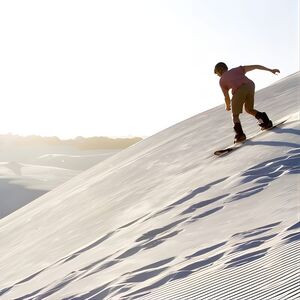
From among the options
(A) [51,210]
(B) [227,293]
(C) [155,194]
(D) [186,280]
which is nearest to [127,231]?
(C) [155,194]

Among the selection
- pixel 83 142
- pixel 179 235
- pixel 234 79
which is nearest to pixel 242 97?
pixel 234 79

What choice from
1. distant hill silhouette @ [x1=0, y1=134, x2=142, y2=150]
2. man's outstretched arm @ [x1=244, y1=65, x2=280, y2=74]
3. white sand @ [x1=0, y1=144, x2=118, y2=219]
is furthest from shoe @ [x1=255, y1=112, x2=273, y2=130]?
distant hill silhouette @ [x1=0, y1=134, x2=142, y2=150]

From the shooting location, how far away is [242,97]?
7137 mm

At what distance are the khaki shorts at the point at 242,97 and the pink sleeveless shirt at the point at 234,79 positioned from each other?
4 centimetres

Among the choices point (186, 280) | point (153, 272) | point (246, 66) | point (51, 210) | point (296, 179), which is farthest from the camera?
point (51, 210)

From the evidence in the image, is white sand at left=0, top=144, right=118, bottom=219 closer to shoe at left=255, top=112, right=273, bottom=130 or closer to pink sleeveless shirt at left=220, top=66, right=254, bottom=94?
pink sleeveless shirt at left=220, top=66, right=254, bottom=94

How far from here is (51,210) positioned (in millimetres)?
8070

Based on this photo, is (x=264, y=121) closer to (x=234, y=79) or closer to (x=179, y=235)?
(x=234, y=79)

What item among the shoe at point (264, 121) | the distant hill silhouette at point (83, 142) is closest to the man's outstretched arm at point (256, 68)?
the shoe at point (264, 121)

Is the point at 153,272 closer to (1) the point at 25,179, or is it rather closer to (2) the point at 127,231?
(2) the point at 127,231

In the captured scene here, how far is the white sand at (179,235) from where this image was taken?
292 centimetres

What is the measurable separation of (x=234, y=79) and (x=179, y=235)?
11.7 ft

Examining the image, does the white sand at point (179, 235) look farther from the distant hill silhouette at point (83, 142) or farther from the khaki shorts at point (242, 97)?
the distant hill silhouette at point (83, 142)

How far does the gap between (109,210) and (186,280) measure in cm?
322
